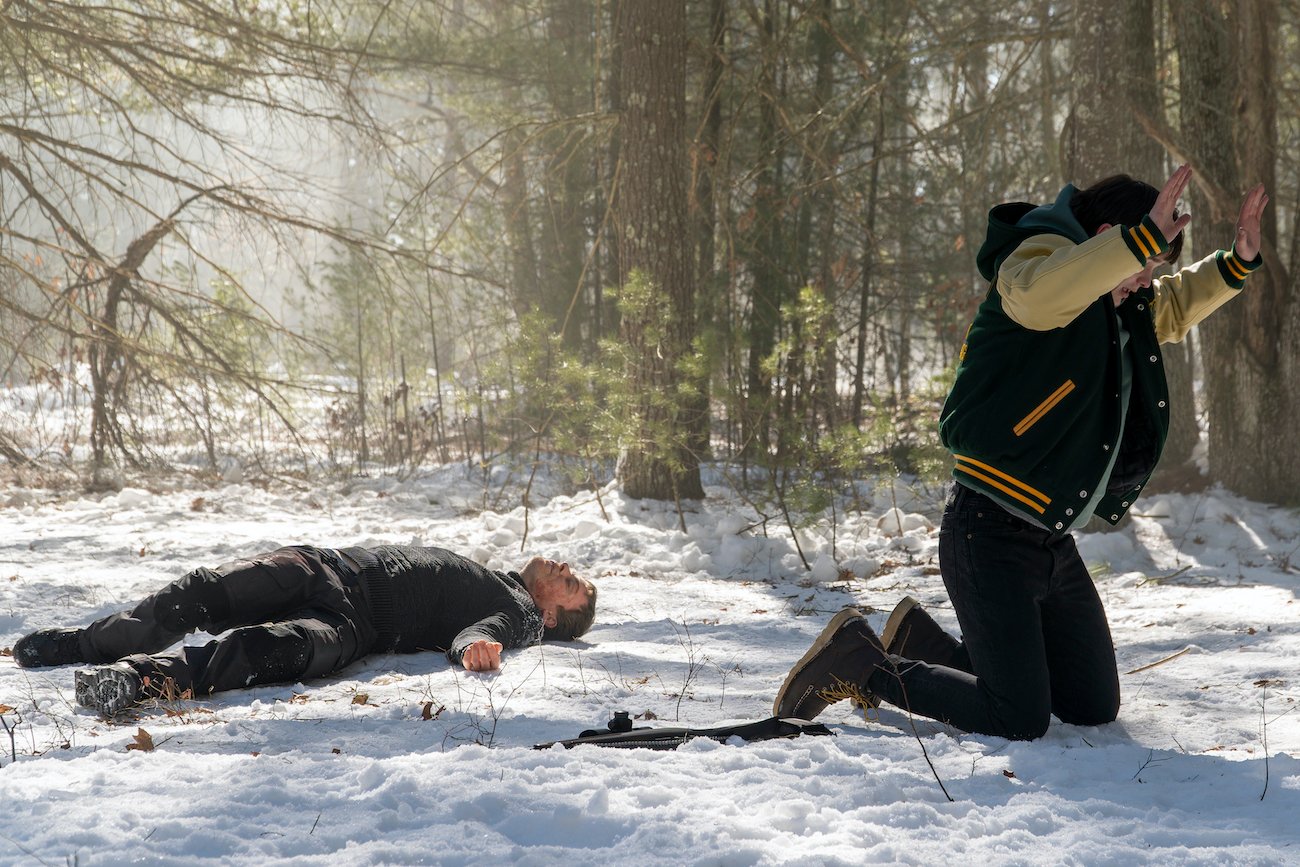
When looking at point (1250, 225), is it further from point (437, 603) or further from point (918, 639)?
point (437, 603)

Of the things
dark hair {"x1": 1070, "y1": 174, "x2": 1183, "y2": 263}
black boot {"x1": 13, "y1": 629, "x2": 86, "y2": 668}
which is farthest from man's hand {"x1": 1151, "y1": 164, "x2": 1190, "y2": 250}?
black boot {"x1": 13, "y1": 629, "x2": 86, "y2": 668}

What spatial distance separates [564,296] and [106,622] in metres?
8.43

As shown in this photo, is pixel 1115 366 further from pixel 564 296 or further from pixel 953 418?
pixel 564 296

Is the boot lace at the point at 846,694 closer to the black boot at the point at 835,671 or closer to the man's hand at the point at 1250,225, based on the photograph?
the black boot at the point at 835,671

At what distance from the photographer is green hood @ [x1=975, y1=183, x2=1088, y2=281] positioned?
265cm

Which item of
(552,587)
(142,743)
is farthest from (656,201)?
(142,743)

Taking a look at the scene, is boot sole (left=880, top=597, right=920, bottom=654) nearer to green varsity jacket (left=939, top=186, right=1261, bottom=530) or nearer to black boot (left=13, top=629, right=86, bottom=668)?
green varsity jacket (left=939, top=186, right=1261, bottom=530)

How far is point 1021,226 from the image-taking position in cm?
272

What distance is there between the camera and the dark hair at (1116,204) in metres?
2.67

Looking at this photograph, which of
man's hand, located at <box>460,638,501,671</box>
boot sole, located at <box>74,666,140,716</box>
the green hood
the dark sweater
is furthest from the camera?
the dark sweater

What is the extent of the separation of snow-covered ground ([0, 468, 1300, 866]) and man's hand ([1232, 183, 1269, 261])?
1.44 m

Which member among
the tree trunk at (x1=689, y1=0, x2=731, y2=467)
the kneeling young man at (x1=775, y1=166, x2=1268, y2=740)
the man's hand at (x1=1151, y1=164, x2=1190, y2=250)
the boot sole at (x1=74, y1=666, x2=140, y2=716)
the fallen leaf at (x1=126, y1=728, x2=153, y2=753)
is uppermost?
the tree trunk at (x1=689, y1=0, x2=731, y2=467)

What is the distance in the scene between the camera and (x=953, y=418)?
9.59 feet

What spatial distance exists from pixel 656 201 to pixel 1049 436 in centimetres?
551
